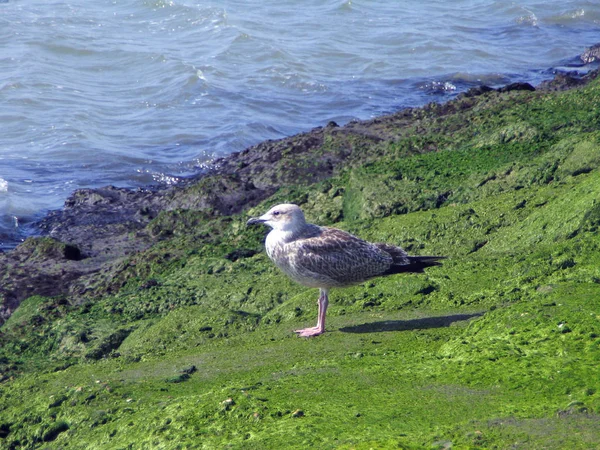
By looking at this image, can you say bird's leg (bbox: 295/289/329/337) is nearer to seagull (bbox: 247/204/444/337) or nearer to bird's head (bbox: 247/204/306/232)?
seagull (bbox: 247/204/444/337)

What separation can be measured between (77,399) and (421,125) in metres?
10.3

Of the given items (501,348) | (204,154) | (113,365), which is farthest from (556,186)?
(204,154)

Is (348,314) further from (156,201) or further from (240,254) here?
(156,201)

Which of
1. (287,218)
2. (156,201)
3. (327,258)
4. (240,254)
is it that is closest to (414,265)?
(327,258)

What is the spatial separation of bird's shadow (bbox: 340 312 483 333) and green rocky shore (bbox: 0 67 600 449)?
27mm

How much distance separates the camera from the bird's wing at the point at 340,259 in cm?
771

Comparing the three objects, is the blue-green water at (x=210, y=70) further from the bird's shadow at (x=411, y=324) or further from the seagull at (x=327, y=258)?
the bird's shadow at (x=411, y=324)

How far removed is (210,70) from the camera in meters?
25.1

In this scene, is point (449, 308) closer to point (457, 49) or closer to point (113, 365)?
point (113, 365)

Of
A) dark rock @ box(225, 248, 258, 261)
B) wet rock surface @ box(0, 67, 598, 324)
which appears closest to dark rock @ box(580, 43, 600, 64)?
wet rock surface @ box(0, 67, 598, 324)

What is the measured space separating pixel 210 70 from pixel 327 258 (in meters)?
18.2

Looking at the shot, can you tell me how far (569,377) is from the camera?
5.23m

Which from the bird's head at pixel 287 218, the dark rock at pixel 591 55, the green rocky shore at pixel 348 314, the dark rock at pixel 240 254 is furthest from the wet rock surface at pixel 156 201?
the dark rock at pixel 591 55

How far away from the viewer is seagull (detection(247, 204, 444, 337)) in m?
7.72
